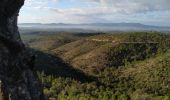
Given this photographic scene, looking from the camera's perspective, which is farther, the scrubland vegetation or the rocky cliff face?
the scrubland vegetation

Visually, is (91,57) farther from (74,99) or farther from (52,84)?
(74,99)

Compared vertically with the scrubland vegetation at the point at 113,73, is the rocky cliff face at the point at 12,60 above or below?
above

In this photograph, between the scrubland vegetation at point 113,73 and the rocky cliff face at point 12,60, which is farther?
the scrubland vegetation at point 113,73

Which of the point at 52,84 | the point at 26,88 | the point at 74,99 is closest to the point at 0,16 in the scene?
the point at 26,88

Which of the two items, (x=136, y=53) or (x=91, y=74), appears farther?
(x=136, y=53)

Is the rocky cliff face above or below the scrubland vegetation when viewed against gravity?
above

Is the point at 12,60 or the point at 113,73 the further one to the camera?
the point at 113,73

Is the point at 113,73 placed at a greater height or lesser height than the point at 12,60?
lesser

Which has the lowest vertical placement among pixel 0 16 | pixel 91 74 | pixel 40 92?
pixel 91 74
